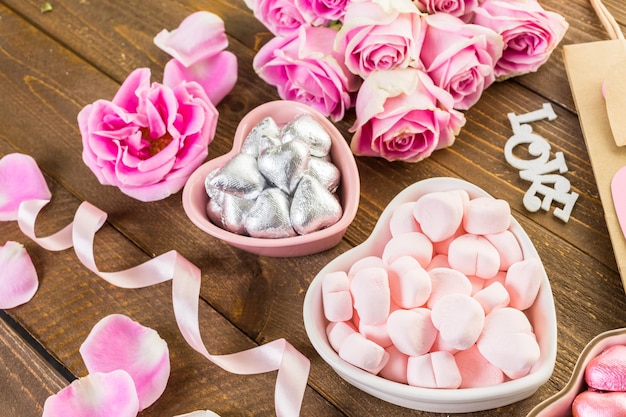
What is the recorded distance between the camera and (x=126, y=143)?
25.7 inches

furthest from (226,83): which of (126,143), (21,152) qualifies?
(21,152)

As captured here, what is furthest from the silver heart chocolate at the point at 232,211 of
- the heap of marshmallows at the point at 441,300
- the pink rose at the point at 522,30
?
the pink rose at the point at 522,30

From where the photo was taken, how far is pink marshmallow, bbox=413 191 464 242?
0.53 m

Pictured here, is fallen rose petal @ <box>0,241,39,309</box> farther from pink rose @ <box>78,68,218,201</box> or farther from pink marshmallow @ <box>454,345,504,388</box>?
pink marshmallow @ <box>454,345,504,388</box>

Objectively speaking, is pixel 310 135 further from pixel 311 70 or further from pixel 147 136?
pixel 147 136

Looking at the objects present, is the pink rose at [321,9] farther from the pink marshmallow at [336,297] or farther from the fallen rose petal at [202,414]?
the fallen rose petal at [202,414]

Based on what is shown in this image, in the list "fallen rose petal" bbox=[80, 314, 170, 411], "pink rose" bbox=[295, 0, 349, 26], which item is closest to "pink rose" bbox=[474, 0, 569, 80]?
"pink rose" bbox=[295, 0, 349, 26]

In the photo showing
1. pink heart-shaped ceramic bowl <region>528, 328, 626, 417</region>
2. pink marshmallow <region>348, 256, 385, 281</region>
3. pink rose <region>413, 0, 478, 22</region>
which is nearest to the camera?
pink heart-shaped ceramic bowl <region>528, 328, 626, 417</region>

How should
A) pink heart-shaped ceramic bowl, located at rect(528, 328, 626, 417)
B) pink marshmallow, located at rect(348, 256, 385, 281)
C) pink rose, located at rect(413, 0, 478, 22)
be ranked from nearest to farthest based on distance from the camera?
1. pink heart-shaped ceramic bowl, located at rect(528, 328, 626, 417)
2. pink marshmallow, located at rect(348, 256, 385, 281)
3. pink rose, located at rect(413, 0, 478, 22)

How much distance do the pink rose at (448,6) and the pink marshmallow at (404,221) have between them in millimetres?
217

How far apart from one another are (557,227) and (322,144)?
244 millimetres

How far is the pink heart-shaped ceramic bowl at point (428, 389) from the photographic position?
1.56 ft

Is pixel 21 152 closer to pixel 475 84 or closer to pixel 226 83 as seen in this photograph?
pixel 226 83

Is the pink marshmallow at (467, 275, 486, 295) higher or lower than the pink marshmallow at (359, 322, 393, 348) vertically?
higher
